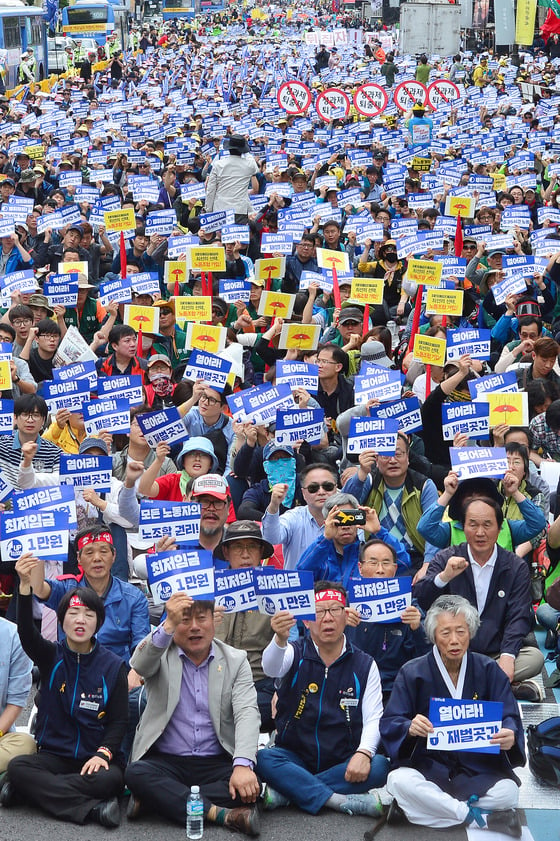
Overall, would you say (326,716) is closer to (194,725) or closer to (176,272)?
(194,725)

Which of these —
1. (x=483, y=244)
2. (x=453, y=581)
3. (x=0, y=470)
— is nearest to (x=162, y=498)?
(x=0, y=470)

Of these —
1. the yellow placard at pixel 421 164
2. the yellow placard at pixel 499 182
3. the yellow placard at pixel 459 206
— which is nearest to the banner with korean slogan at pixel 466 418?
the yellow placard at pixel 459 206

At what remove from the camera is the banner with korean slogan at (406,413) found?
9438 mm

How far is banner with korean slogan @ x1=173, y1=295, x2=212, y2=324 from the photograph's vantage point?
1249cm

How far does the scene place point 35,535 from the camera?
7.35 metres

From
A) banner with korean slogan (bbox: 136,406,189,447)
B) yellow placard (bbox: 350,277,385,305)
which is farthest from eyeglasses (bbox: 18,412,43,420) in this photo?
yellow placard (bbox: 350,277,385,305)

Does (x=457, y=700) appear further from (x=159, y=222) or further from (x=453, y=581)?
(x=159, y=222)

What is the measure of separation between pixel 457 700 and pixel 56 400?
15.0ft

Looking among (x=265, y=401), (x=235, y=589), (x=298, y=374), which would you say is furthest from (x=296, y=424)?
(x=235, y=589)

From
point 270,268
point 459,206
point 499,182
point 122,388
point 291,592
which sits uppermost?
point 291,592

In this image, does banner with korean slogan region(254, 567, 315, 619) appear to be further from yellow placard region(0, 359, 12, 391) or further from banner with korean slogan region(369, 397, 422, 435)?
yellow placard region(0, 359, 12, 391)

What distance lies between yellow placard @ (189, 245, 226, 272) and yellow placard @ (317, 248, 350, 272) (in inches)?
38.9

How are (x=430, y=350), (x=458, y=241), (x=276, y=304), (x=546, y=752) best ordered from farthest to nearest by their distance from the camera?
(x=458, y=241), (x=276, y=304), (x=430, y=350), (x=546, y=752)

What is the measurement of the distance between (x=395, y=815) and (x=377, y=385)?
3.87 metres
